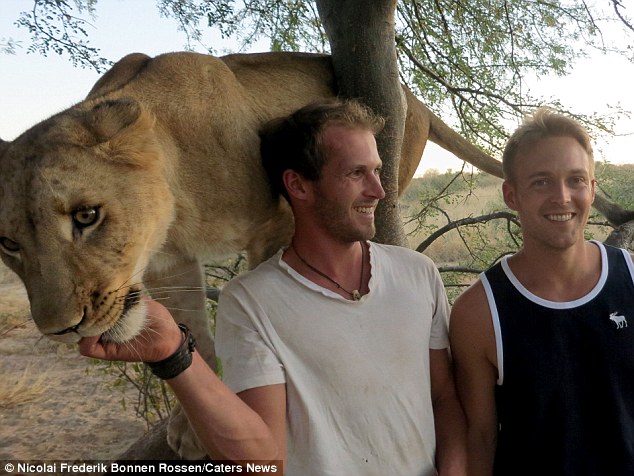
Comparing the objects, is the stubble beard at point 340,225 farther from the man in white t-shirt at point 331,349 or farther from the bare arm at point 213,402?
the bare arm at point 213,402

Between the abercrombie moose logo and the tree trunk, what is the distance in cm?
96

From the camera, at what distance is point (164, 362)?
1.57 metres

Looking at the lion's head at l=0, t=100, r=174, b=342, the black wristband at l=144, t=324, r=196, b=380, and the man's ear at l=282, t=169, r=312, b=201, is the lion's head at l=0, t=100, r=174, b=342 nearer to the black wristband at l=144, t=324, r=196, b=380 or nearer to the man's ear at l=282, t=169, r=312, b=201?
the black wristband at l=144, t=324, r=196, b=380

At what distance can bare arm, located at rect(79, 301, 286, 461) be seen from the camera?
158 centimetres

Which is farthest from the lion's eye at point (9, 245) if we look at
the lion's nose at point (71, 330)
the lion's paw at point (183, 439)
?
the lion's paw at point (183, 439)

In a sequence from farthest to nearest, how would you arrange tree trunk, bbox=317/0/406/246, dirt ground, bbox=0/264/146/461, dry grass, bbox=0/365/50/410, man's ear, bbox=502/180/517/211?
dry grass, bbox=0/365/50/410 < dirt ground, bbox=0/264/146/461 < tree trunk, bbox=317/0/406/246 < man's ear, bbox=502/180/517/211

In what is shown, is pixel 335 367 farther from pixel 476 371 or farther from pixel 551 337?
pixel 551 337

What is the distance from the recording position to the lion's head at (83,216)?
1651 mm

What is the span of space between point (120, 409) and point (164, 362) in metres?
5.56

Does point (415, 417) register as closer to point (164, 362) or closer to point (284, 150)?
point (164, 362)

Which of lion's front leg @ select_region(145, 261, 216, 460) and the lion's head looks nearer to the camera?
the lion's head

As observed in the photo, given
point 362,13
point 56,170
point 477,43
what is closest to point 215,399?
point 56,170

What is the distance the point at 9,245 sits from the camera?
5.83ft

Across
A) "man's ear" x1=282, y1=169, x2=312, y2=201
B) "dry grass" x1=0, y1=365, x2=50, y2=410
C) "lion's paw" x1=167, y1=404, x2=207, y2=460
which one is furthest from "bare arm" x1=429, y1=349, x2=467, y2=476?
"dry grass" x1=0, y1=365, x2=50, y2=410
